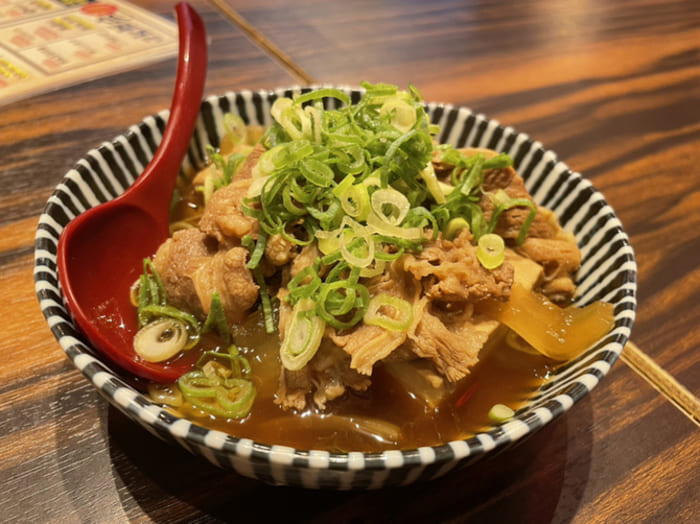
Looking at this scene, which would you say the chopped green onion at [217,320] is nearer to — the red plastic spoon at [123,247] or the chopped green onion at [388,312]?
the red plastic spoon at [123,247]

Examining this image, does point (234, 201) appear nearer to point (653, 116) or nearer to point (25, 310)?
point (25, 310)

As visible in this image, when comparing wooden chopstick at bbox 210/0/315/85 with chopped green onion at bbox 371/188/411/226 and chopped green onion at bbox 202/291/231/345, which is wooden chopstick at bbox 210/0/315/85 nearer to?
chopped green onion at bbox 371/188/411/226

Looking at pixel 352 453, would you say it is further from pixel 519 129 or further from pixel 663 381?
pixel 519 129

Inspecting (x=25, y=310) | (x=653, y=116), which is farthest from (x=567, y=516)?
(x=653, y=116)

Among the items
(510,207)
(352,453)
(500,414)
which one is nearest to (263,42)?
(510,207)

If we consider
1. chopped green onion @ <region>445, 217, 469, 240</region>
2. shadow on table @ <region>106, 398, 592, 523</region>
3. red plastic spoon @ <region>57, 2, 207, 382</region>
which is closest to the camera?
shadow on table @ <region>106, 398, 592, 523</region>

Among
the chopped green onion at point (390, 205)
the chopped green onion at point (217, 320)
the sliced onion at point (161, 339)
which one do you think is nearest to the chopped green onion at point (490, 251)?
the chopped green onion at point (390, 205)

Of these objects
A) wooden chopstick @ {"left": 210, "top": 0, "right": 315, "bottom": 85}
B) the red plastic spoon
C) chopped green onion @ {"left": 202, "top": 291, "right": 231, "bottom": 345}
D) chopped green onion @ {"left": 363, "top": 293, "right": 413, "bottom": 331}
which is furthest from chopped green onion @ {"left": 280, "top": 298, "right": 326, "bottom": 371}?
wooden chopstick @ {"left": 210, "top": 0, "right": 315, "bottom": 85}

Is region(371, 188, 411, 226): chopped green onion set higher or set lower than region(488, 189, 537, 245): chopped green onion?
higher
